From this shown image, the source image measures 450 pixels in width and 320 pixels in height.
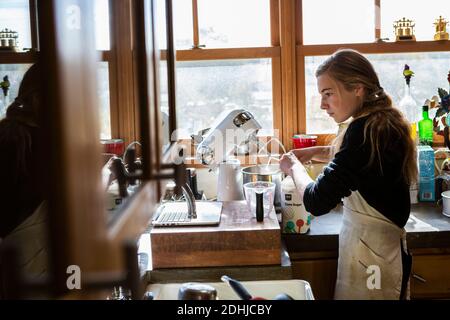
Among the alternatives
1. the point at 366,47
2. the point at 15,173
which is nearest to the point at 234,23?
the point at 366,47

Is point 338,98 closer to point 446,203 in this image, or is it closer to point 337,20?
point 446,203

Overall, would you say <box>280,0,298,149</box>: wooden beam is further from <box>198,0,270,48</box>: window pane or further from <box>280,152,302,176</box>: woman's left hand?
<box>280,152,302,176</box>: woman's left hand

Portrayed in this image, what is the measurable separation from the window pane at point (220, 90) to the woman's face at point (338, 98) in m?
0.78

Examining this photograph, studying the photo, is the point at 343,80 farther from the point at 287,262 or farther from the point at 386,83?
the point at 386,83

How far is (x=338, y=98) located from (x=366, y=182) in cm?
31

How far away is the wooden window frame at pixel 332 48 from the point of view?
8.22 feet

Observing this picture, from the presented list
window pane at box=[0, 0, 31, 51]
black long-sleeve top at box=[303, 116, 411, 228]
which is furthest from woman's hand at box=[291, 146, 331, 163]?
window pane at box=[0, 0, 31, 51]

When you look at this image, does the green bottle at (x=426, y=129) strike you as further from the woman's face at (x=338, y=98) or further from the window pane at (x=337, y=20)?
the woman's face at (x=338, y=98)

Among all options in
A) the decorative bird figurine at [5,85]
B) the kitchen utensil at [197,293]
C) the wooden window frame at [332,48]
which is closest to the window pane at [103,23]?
the decorative bird figurine at [5,85]

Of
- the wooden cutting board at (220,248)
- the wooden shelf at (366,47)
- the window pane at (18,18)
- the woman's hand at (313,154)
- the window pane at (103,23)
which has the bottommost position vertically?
the wooden cutting board at (220,248)
